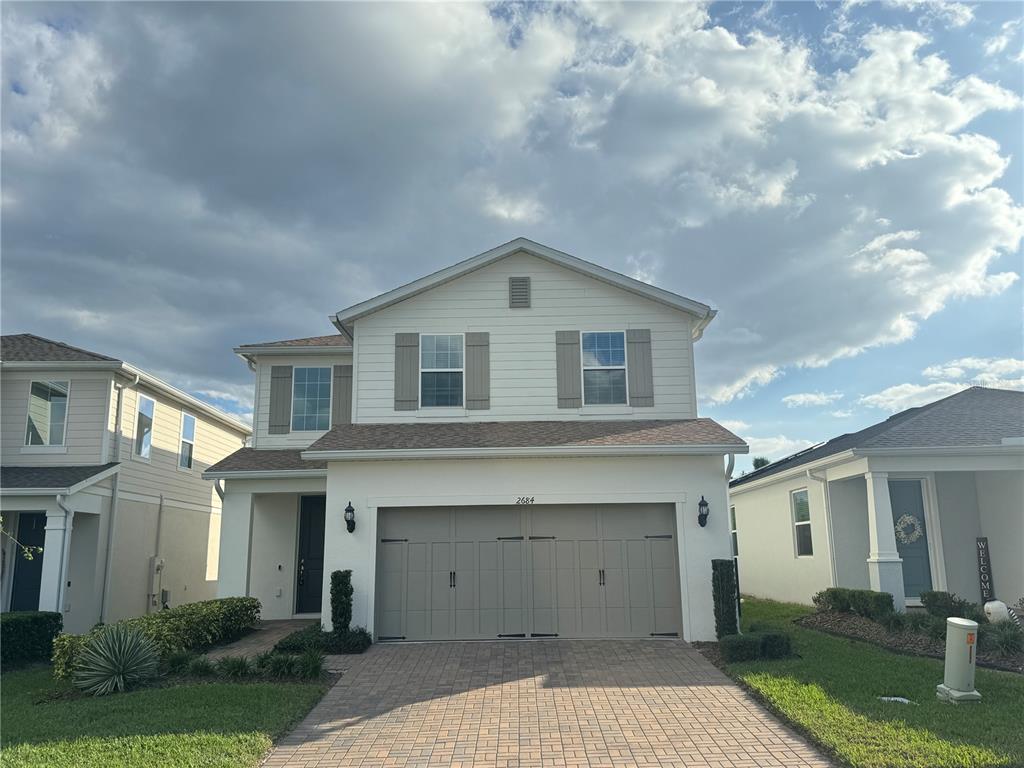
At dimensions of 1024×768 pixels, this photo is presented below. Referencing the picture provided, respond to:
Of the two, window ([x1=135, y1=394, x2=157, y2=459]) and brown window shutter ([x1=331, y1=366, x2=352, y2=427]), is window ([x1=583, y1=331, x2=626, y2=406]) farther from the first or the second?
window ([x1=135, y1=394, x2=157, y2=459])

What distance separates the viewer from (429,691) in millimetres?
8711

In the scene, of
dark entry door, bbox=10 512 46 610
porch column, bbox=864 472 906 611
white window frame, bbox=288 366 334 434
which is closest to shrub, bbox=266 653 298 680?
white window frame, bbox=288 366 334 434

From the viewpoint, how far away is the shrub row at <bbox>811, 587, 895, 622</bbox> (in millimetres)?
11664

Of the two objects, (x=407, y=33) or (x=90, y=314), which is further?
(x=90, y=314)

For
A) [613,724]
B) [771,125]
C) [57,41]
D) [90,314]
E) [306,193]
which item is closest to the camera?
[613,724]

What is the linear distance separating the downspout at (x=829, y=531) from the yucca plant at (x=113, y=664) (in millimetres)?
12572

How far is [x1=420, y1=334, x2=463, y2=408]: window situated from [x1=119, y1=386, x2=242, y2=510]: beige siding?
24.1 ft

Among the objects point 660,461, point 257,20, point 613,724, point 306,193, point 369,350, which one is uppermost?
point 257,20

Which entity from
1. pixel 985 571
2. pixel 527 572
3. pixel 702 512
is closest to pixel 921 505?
pixel 985 571

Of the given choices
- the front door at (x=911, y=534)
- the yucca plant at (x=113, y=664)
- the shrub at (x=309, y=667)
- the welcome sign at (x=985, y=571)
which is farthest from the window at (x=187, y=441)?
the welcome sign at (x=985, y=571)

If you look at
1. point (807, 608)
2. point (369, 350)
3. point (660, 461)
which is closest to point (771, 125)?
point (660, 461)

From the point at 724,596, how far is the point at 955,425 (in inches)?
255

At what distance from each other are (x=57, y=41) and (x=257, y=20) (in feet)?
10.3

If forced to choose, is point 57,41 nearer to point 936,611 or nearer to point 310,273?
point 310,273
